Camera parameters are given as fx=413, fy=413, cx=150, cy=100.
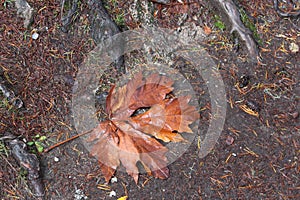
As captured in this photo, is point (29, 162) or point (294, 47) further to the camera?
point (294, 47)

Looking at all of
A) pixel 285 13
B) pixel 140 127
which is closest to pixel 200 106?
pixel 140 127

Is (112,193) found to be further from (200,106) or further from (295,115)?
(295,115)

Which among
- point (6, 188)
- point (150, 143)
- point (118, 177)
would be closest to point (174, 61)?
point (150, 143)

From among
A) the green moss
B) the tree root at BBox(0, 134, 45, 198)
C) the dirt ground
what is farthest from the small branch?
the tree root at BBox(0, 134, 45, 198)

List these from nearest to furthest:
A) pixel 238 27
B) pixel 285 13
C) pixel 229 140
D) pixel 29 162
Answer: pixel 29 162 < pixel 229 140 < pixel 238 27 < pixel 285 13

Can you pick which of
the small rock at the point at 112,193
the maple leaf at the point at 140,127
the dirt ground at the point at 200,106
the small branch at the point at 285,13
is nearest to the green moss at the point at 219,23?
the dirt ground at the point at 200,106

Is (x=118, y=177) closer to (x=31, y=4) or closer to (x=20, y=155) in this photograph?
(x=20, y=155)

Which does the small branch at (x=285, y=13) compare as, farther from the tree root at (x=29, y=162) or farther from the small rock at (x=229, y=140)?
the tree root at (x=29, y=162)
